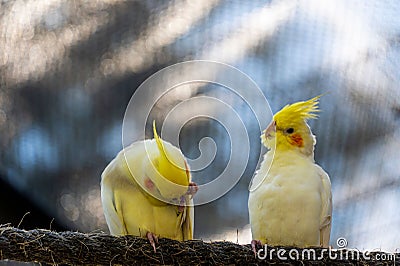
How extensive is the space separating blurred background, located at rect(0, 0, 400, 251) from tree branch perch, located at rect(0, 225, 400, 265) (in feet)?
1.38

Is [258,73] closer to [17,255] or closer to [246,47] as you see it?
[246,47]

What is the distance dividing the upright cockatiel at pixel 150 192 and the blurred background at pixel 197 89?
0.99 feet

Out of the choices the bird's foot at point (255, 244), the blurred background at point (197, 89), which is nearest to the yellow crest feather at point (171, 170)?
the bird's foot at point (255, 244)

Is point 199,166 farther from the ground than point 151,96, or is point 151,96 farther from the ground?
point 151,96

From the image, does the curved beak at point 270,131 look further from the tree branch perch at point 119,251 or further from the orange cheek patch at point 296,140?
the tree branch perch at point 119,251

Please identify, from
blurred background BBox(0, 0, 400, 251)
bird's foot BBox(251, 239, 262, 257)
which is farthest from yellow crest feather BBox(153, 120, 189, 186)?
blurred background BBox(0, 0, 400, 251)

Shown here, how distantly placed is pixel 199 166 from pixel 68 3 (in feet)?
1.83

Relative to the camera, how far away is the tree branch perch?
0.87 meters

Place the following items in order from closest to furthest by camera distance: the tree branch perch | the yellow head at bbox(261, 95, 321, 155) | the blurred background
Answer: the tree branch perch < the yellow head at bbox(261, 95, 321, 155) < the blurred background

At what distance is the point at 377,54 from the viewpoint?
1393 mm

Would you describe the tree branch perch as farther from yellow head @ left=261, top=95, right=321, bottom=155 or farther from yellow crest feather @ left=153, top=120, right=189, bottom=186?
yellow head @ left=261, top=95, right=321, bottom=155

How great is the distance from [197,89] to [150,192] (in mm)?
537

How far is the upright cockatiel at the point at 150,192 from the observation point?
0.92 meters

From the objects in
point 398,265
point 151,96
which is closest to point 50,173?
point 151,96
